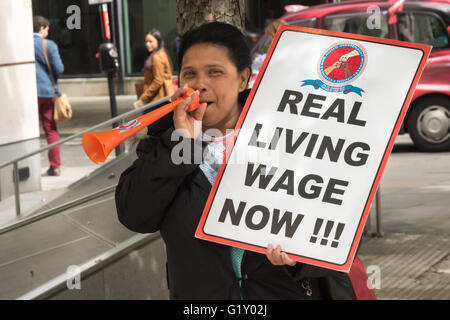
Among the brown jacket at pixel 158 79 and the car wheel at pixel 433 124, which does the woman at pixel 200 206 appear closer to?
the brown jacket at pixel 158 79

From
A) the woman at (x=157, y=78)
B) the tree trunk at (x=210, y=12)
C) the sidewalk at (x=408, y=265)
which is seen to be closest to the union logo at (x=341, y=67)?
the tree trunk at (x=210, y=12)

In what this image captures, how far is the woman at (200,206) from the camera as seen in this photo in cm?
237

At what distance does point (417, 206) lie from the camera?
7.90m

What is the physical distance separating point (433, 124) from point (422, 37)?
121 centimetres

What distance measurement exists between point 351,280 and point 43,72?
7.80m

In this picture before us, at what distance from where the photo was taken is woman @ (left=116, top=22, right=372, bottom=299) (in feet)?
7.79

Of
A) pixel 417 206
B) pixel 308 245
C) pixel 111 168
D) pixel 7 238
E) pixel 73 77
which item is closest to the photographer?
pixel 308 245

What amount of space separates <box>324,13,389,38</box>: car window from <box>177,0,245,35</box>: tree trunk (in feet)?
22.5

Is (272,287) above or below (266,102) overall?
below

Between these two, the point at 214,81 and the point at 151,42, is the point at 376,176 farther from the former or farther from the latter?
the point at 151,42

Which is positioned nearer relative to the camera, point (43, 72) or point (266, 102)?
point (266, 102)
